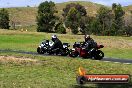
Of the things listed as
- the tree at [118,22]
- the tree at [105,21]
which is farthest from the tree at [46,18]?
the tree at [118,22]

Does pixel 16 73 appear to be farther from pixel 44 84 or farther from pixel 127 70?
pixel 127 70

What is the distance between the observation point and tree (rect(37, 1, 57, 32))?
298ft

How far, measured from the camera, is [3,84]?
17469 millimetres

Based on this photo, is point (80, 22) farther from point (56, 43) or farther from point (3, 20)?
point (56, 43)

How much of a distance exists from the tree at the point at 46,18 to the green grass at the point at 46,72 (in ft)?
218

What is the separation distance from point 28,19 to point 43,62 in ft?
412

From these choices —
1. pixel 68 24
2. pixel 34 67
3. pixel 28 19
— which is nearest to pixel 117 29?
pixel 68 24

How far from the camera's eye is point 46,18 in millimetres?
90750

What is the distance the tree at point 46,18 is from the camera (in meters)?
90.8

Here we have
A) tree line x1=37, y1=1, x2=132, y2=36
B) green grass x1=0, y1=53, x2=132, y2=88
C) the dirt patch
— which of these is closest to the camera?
green grass x1=0, y1=53, x2=132, y2=88

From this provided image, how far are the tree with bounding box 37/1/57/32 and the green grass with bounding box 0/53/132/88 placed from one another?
6645cm

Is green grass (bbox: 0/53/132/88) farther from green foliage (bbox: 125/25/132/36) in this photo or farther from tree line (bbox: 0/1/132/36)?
green foliage (bbox: 125/25/132/36)

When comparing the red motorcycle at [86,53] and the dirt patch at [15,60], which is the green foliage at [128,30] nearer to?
the red motorcycle at [86,53]

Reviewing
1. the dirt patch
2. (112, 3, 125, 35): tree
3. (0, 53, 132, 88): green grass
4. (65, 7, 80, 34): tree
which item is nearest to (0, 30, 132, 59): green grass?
the dirt patch
